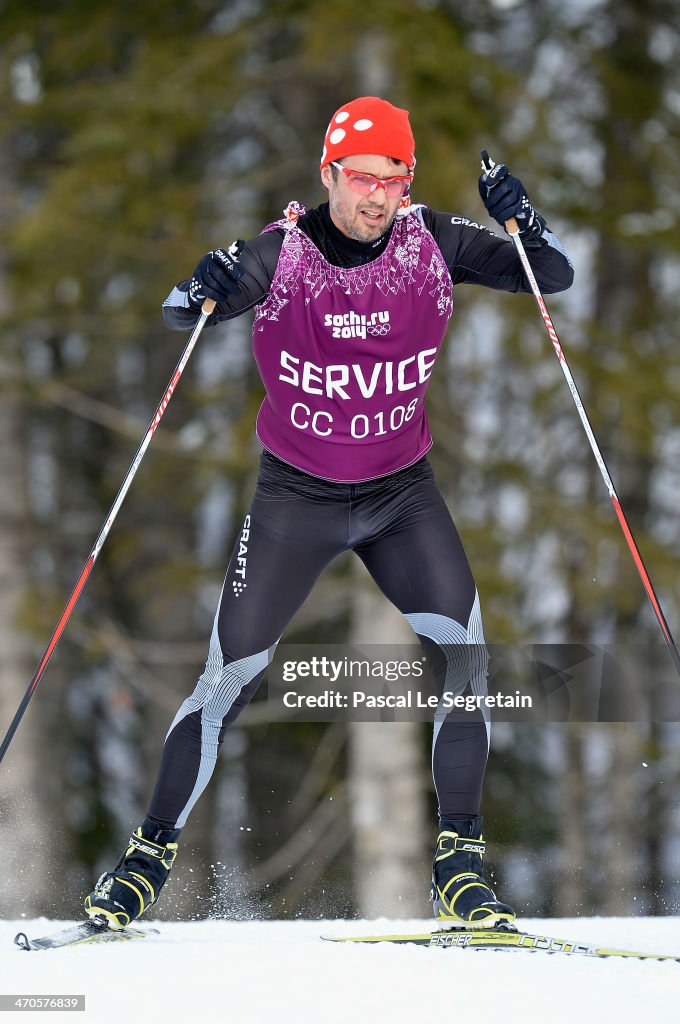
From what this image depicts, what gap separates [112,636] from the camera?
8516 mm

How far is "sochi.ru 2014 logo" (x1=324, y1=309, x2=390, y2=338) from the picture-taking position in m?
3.30

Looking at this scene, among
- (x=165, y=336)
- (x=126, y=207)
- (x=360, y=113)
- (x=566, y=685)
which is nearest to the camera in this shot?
(x=360, y=113)

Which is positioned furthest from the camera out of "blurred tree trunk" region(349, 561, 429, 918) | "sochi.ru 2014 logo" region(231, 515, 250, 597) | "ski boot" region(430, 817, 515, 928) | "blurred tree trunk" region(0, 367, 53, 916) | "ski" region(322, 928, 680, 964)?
"blurred tree trunk" region(0, 367, 53, 916)

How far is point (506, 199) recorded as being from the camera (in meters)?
3.34

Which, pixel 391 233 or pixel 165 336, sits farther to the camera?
pixel 165 336

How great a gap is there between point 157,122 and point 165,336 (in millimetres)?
2523

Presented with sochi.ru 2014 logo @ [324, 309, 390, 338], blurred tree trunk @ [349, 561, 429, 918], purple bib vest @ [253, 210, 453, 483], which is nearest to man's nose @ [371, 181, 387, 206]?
purple bib vest @ [253, 210, 453, 483]

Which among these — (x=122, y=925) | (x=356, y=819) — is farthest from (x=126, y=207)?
(x=122, y=925)

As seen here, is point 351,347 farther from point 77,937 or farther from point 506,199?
point 77,937

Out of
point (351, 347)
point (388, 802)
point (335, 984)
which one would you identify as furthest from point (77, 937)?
point (388, 802)

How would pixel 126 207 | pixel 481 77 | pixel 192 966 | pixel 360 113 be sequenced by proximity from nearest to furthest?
pixel 192 966
pixel 360 113
pixel 481 77
pixel 126 207

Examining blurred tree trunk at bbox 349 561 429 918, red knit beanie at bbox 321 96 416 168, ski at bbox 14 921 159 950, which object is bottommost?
ski at bbox 14 921 159 950

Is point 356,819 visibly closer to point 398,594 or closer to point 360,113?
point 398,594

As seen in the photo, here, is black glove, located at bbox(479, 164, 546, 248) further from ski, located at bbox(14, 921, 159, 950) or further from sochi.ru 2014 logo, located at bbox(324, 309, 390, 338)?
ski, located at bbox(14, 921, 159, 950)
